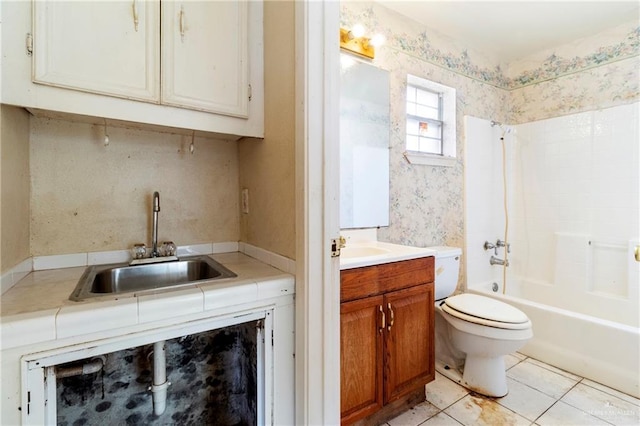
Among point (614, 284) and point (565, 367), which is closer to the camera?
point (565, 367)

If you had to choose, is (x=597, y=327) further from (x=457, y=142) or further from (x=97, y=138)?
(x=97, y=138)

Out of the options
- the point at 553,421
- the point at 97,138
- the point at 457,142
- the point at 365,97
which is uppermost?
the point at 365,97

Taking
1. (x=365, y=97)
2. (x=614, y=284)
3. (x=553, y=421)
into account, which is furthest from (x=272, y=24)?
(x=614, y=284)

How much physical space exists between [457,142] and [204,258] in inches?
84.6

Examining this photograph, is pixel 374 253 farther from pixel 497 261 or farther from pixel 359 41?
pixel 497 261

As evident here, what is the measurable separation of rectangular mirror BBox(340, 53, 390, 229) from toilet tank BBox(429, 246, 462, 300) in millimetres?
421

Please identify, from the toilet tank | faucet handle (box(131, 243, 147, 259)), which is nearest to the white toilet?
the toilet tank

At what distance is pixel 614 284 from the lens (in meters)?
2.22

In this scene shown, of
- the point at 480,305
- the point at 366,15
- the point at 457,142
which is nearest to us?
the point at 480,305

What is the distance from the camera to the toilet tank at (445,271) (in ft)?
6.24

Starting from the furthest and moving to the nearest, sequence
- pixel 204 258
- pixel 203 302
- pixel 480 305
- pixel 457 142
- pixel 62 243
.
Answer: pixel 457 142
pixel 480 305
pixel 204 258
pixel 62 243
pixel 203 302

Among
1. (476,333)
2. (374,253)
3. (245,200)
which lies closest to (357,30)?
(245,200)

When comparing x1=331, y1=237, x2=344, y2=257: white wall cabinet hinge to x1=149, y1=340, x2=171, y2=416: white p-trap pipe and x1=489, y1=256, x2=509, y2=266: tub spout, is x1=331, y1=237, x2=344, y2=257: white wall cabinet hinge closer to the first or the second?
x1=149, y1=340, x2=171, y2=416: white p-trap pipe

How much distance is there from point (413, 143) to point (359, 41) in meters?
0.84
